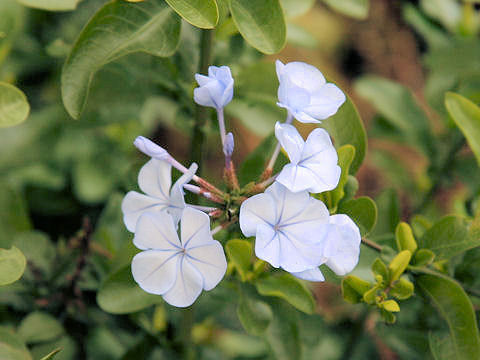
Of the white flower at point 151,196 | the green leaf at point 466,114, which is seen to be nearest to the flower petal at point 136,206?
the white flower at point 151,196

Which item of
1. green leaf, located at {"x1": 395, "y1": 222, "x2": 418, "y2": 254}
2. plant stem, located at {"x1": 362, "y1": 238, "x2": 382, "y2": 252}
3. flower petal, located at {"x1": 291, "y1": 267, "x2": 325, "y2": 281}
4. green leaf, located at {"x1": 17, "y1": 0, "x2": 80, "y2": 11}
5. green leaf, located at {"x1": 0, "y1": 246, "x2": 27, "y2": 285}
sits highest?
green leaf, located at {"x1": 17, "y1": 0, "x2": 80, "y2": 11}

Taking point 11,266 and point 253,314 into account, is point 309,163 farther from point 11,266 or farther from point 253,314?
point 11,266

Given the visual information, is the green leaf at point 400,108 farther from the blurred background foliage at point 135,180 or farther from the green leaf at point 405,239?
the green leaf at point 405,239

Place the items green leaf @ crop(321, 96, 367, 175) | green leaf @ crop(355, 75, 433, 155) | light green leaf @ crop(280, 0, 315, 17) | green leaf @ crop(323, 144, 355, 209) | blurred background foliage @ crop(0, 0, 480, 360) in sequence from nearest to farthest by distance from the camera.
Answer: green leaf @ crop(323, 144, 355, 209), green leaf @ crop(321, 96, 367, 175), blurred background foliage @ crop(0, 0, 480, 360), light green leaf @ crop(280, 0, 315, 17), green leaf @ crop(355, 75, 433, 155)

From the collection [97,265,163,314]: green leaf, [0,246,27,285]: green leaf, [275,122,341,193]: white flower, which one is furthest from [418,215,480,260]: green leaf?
[0,246,27,285]: green leaf

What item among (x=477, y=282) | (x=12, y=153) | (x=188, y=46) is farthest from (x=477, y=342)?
(x=12, y=153)

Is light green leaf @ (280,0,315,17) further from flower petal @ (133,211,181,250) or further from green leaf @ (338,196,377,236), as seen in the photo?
flower petal @ (133,211,181,250)
